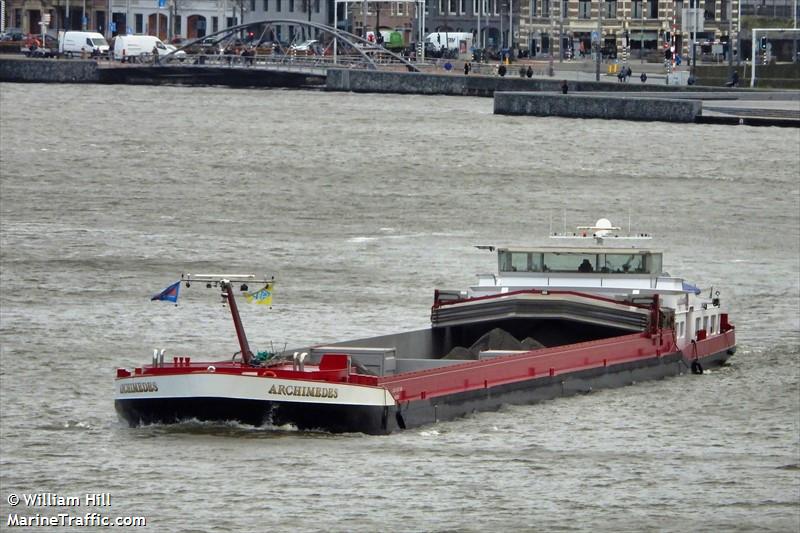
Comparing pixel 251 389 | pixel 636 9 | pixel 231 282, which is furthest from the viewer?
pixel 636 9

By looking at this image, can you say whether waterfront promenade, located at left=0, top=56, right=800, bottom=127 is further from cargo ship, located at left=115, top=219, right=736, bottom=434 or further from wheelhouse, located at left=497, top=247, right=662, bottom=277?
cargo ship, located at left=115, top=219, right=736, bottom=434

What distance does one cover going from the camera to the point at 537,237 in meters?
51.2

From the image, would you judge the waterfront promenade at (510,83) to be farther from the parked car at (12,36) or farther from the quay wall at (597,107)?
the parked car at (12,36)

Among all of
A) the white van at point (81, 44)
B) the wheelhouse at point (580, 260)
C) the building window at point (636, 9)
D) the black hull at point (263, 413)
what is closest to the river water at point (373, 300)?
the black hull at point (263, 413)

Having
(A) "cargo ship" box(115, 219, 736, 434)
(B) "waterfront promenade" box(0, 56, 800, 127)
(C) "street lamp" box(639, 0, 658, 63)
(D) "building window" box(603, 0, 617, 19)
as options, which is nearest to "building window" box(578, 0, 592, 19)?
(D) "building window" box(603, 0, 617, 19)

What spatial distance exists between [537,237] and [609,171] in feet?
79.9

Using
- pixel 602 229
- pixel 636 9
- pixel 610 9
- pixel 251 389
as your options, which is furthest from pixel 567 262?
A: pixel 610 9

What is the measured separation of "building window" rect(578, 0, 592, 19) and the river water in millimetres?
55485

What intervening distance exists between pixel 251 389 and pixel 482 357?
17.4ft

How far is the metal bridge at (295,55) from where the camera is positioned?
135 metres

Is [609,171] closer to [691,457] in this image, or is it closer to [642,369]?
[642,369]

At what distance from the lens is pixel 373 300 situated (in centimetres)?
3962

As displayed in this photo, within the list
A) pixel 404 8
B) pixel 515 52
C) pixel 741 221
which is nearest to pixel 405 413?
pixel 741 221

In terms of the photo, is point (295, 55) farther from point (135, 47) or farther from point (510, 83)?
point (510, 83)
